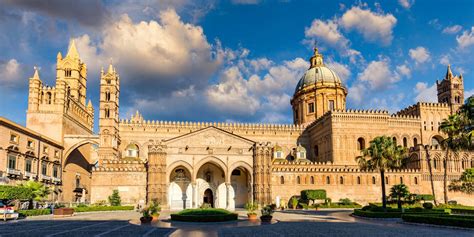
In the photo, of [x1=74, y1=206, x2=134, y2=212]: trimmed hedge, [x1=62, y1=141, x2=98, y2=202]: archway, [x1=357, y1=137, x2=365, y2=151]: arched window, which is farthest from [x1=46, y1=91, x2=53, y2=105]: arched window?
[x1=357, y1=137, x2=365, y2=151]: arched window

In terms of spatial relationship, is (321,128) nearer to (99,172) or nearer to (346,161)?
(346,161)

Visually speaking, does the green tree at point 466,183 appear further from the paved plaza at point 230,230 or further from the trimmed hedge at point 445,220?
the paved plaza at point 230,230

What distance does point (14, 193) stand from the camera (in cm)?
3575

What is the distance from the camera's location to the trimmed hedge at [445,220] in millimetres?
21247

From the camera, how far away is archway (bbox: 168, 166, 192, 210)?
51812 millimetres

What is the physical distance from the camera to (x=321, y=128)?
210 feet

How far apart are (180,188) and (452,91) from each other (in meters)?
50.1

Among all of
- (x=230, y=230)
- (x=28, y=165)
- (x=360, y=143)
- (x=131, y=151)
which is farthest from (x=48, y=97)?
(x=360, y=143)

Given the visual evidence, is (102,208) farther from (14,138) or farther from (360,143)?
(360,143)

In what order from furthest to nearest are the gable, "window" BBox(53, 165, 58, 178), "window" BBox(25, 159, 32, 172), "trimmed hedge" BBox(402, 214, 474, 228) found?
"window" BBox(53, 165, 58, 178), the gable, "window" BBox(25, 159, 32, 172), "trimmed hedge" BBox(402, 214, 474, 228)

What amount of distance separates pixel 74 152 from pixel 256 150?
30.7 metres

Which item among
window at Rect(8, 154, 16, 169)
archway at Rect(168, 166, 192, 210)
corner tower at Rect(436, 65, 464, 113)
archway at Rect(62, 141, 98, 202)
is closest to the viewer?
window at Rect(8, 154, 16, 169)

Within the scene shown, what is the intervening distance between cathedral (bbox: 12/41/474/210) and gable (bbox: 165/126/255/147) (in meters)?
0.13

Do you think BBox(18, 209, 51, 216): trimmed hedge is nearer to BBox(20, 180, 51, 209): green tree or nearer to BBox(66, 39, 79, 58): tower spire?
BBox(20, 180, 51, 209): green tree
